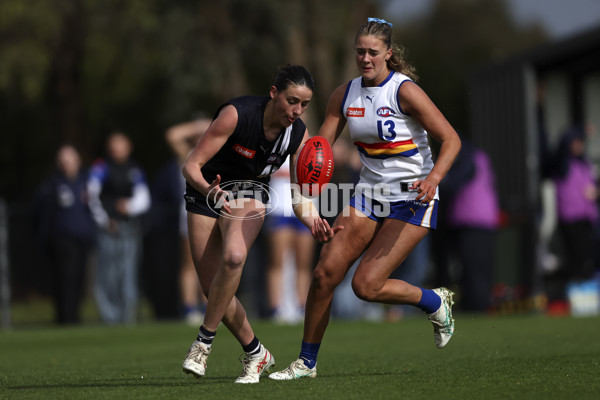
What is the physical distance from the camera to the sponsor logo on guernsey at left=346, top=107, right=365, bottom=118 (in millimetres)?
6977

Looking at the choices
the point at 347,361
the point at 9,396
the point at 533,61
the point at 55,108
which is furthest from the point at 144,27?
the point at 9,396

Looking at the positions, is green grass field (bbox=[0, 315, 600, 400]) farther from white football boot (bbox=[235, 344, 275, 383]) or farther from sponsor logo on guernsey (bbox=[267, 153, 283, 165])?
sponsor logo on guernsey (bbox=[267, 153, 283, 165])

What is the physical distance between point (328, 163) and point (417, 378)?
1.53 m

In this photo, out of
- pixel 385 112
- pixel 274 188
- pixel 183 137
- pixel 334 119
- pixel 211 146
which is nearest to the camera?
pixel 211 146

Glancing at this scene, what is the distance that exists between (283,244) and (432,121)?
7215 mm

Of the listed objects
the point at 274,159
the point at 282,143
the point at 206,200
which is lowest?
the point at 206,200

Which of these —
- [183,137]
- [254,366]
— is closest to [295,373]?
[254,366]

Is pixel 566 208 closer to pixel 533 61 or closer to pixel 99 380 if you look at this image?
pixel 533 61

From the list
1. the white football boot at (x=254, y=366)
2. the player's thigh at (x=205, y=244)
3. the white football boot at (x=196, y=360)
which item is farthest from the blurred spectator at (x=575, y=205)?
the white football boot at (x=196, y=360)

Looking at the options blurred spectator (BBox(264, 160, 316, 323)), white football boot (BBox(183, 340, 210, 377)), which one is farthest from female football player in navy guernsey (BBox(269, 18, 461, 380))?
blurred spectator (BBox(264, 160, 316, 323))

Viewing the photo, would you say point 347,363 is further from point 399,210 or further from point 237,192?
point 237,192

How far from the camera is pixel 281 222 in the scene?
45.5ft

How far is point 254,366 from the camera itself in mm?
7023

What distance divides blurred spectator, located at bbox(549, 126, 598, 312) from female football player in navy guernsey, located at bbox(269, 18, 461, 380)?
768 cm
